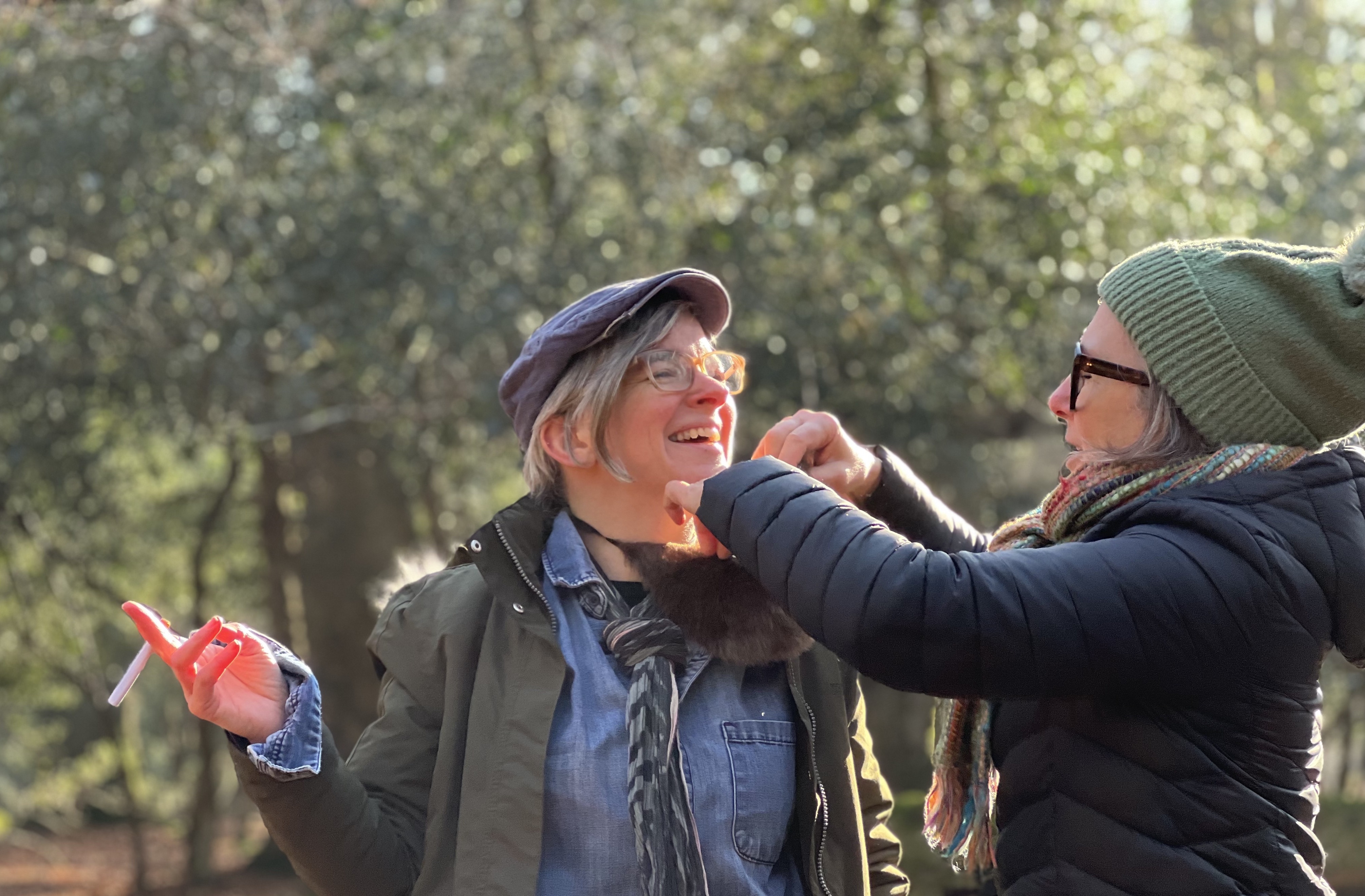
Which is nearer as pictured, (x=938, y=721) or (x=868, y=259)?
(x=938, y=721)

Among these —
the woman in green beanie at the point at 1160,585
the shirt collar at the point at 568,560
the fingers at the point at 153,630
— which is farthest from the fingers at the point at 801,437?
the fingers at the point at 153,630

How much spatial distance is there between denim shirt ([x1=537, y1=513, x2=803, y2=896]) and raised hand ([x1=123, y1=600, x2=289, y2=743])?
46 cm

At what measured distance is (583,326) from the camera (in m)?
2.48

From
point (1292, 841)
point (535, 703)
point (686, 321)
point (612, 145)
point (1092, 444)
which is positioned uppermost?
point (612, 145)

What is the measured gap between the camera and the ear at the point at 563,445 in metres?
2.54

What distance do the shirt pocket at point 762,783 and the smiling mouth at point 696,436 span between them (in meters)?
0.52

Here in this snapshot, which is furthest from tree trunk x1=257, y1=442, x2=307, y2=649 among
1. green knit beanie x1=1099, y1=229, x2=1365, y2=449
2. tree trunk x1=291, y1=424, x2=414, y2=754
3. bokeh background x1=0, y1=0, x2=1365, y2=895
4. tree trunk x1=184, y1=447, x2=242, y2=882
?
green knit beanie x1=1099, y1=229, x2=1365, y2=449

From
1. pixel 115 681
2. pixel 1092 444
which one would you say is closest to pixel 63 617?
pixel 115 681

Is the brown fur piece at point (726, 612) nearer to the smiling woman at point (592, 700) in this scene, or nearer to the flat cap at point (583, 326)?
the smiling woman at point (592, 700)

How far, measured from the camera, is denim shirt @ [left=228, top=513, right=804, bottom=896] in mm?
2236

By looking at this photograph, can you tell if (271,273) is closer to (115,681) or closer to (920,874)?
(920,874)

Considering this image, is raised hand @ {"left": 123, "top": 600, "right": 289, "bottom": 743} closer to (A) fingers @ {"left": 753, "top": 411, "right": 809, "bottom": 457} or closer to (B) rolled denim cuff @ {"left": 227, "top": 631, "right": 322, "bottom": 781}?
(B) rolled denim cuff @ {"left": 227, "top": 631, "right": 322, "bottom": 781}

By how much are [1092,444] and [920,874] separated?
534 cm

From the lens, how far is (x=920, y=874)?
6863 mm
